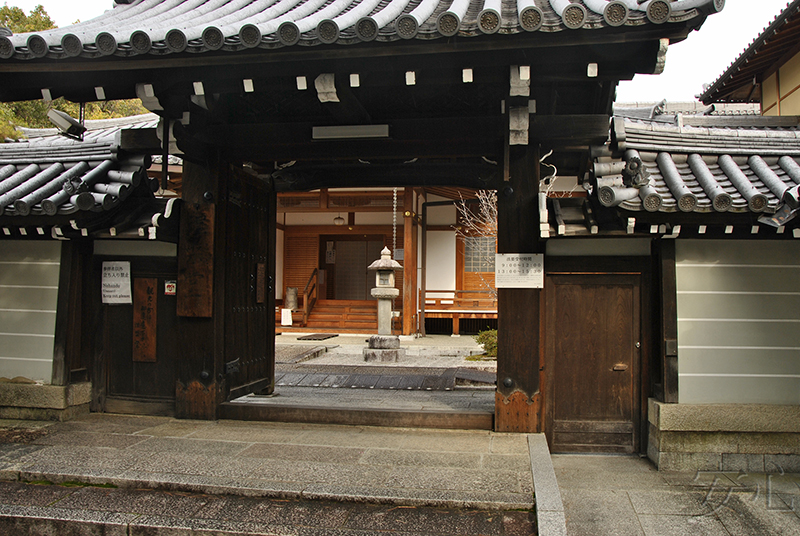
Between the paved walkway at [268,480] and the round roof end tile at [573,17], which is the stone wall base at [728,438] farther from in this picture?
the round roof end tile at [573,17]

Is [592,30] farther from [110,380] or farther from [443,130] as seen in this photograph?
[110,380]

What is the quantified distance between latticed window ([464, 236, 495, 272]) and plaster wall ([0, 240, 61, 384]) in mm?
14338

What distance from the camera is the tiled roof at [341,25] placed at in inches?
166

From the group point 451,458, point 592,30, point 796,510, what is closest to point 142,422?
point 451,458

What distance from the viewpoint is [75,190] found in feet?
19.1

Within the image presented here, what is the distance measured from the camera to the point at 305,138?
20.0 feet

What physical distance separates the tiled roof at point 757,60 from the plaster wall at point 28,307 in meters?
13.9

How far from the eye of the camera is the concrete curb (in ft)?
12.1

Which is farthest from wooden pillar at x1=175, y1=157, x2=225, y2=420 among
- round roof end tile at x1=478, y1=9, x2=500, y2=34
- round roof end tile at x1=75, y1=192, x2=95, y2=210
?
round roof end tile at x1=478, y1=9, x2=500, y2=34

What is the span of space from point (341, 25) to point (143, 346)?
14.3ft

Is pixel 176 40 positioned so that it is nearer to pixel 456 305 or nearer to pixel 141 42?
pixel 141 42

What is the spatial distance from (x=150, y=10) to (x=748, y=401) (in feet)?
25.9

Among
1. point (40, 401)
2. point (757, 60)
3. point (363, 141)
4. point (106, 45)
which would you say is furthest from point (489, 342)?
point (757, 60)

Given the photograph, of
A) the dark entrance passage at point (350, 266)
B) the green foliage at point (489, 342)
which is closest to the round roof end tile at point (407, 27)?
the green foliage at point (489, 342)
